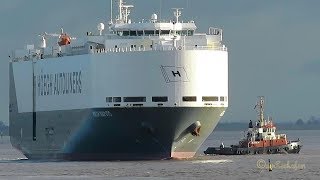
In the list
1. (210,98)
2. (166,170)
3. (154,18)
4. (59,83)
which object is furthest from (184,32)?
(166,170)

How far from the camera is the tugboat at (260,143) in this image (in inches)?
5123

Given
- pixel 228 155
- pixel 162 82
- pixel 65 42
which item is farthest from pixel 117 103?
pixel 228 155

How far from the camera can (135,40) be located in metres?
107

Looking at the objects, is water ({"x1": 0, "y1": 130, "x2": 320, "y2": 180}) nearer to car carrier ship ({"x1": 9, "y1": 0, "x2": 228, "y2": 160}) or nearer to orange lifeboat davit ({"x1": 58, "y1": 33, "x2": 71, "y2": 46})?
car carrier ship ({"x1": 9, "y1": 0, "x2": 228, "y2": 160})

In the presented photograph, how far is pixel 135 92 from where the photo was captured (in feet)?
336

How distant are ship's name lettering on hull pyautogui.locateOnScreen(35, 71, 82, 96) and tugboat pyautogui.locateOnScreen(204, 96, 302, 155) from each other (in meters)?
21.1

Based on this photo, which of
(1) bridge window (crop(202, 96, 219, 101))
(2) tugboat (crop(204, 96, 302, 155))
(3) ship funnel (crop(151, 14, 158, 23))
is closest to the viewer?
(1) bridge window (crop(202, 96, 219, 101))

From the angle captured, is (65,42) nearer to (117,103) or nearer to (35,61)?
(35,61)

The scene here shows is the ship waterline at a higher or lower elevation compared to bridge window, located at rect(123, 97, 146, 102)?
lower

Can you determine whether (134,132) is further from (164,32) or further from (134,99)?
(164,32)

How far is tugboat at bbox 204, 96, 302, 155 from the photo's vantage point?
130125 mm

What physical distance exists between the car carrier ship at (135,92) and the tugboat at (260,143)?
2110 cm

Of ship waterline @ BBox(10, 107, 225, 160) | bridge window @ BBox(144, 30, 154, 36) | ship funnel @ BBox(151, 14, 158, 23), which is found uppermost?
ship funnel @ BBox(151, 14, 158, 23)

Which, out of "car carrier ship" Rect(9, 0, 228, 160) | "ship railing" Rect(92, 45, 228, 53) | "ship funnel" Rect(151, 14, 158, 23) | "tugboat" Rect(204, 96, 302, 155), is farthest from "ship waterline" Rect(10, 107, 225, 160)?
"tugboat" Rect(204, 96, 302, 155)
